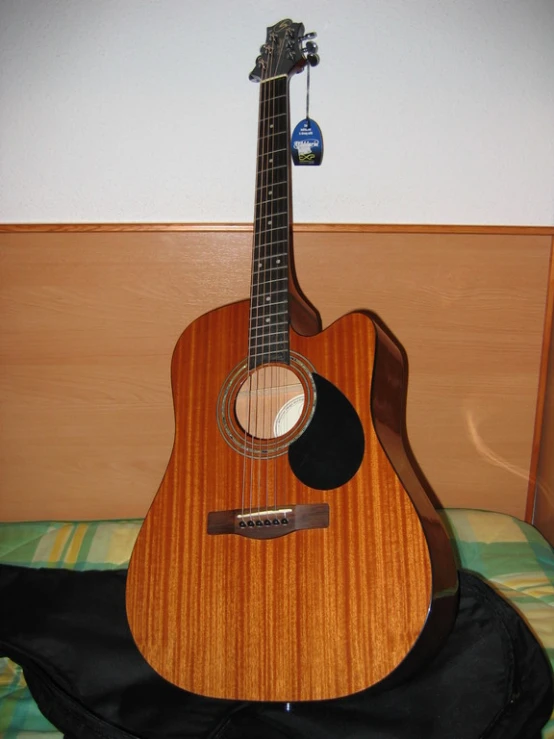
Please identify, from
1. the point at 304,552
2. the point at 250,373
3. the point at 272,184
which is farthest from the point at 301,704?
the point at 272,184

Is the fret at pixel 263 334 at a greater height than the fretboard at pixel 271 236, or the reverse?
the fretboard at pixel 271 236

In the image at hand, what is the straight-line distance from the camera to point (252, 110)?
1285mm

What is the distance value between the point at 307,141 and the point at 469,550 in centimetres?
96

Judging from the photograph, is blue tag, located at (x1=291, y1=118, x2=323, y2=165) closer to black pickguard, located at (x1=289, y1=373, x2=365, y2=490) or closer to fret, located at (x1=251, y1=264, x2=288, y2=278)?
fret, located at (x1=251, y1=264, x2=288, y2=278)

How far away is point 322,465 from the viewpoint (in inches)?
32.7

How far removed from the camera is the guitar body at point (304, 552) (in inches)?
29.2

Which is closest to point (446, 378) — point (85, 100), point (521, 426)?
point (521, 426)

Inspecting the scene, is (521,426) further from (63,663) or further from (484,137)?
(63,663)

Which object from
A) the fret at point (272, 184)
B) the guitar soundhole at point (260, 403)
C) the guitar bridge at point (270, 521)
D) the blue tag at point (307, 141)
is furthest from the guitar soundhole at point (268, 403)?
the blue tag at point (307, 141)

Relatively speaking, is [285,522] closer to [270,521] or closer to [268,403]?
[270,521]

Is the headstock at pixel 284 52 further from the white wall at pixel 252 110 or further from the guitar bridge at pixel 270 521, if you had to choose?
the guitar bridge at pixel 270 521

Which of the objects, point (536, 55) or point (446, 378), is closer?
point (536, 55)

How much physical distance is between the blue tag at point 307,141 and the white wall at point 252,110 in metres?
0.04

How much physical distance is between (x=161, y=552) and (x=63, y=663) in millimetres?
269
